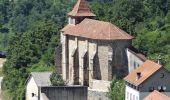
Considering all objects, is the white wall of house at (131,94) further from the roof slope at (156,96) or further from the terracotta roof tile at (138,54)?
the terracotta roof tile at (138,54)

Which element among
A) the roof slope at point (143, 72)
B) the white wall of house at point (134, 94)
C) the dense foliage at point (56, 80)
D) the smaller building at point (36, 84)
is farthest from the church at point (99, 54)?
the white wall of house at point (134, 94)

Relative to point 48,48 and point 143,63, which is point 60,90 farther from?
point 48,48

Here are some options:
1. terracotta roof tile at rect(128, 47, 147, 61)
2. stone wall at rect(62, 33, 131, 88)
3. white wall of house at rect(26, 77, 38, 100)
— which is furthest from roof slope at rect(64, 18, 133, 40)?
white wall of house at rect(26, 77, 38, 100)

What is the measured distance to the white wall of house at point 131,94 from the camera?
79.8m

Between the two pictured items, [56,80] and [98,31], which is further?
[56,80]

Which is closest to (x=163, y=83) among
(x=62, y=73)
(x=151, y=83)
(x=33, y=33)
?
(x=151, y=83)

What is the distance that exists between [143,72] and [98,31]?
12.0m

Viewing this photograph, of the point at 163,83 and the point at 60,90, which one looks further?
the point at 60,90

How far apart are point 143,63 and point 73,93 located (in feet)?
31.6

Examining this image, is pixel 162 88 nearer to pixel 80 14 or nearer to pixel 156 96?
pixel 156 96

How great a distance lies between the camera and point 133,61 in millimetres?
89688

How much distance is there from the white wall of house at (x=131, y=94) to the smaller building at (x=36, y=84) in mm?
12766

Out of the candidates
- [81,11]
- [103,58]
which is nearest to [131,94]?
[103,58]

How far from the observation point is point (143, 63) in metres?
85.4
